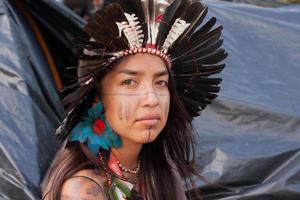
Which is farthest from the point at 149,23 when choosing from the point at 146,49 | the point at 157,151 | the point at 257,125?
the point at 257,125

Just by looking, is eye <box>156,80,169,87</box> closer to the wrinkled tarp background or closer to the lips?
the lips

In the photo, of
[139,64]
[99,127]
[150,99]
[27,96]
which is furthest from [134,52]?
[27,96]

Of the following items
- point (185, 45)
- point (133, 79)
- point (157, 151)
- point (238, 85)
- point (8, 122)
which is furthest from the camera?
point (238, 85)

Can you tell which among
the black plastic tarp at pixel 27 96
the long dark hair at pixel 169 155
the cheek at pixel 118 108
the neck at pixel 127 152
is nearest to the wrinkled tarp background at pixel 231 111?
the black plastic tarp at pixel 27 96

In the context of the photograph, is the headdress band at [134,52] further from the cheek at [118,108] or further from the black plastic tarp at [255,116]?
the black plastic tarp at [255,116]

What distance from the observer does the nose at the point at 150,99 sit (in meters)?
1.80

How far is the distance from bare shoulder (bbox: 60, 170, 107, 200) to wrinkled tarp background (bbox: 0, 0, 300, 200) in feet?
1.49

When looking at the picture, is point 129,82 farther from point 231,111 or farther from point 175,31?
point 231,111

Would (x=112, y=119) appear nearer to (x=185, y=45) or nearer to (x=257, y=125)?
(x=185, y=45)

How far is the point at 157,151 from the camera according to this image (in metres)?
2.15

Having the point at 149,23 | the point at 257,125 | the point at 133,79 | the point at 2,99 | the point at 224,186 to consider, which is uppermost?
the point at 149,23

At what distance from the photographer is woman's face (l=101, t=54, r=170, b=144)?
181 cm

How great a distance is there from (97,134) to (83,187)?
0.19 meters

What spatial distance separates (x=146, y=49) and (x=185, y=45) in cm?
18
